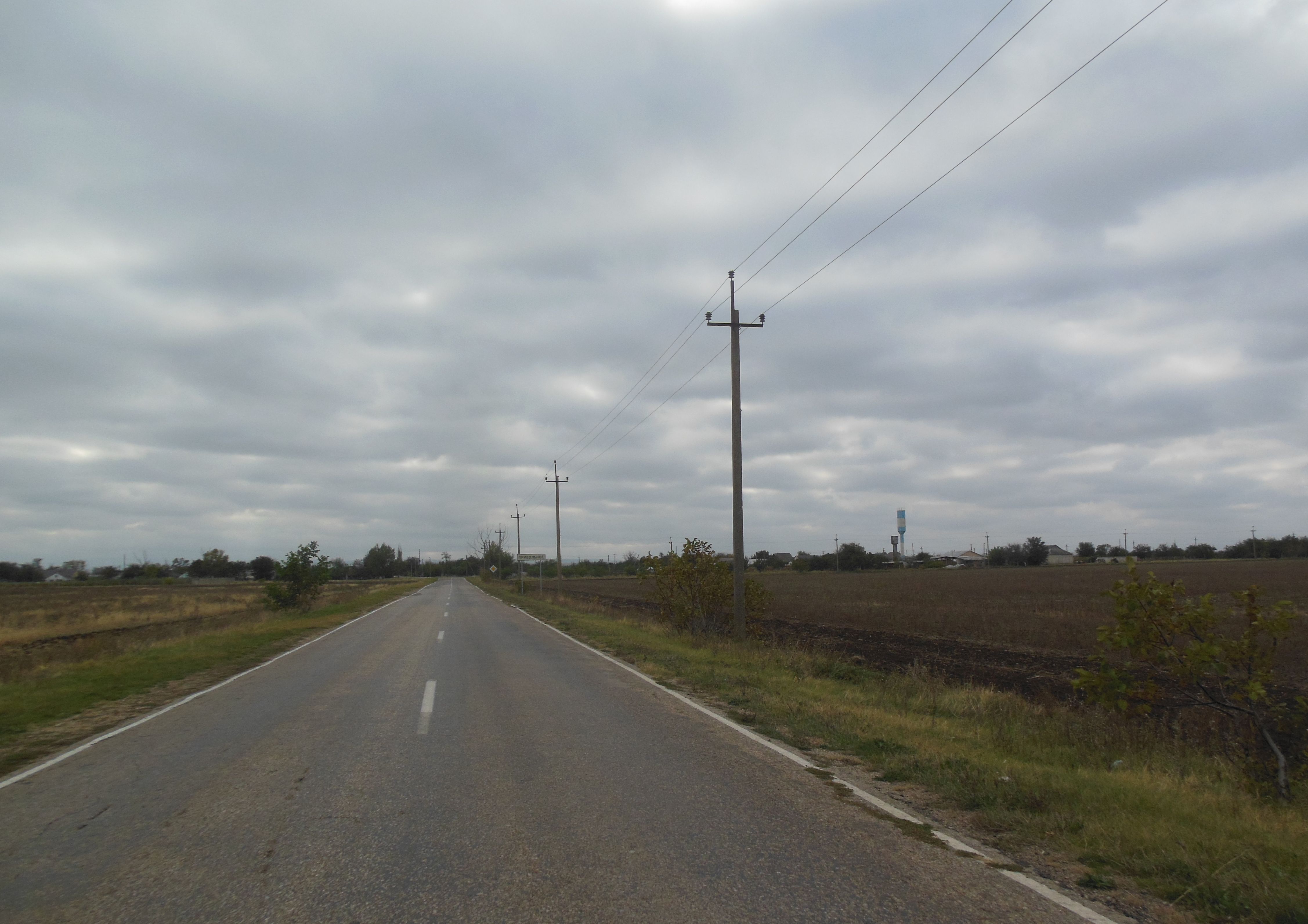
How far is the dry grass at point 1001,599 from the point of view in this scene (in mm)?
27266

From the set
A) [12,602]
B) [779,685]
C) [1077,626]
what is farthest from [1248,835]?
[12,602]

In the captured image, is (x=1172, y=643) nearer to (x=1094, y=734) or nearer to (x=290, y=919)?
(x=1094, y=734)

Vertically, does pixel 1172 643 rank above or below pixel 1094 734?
above

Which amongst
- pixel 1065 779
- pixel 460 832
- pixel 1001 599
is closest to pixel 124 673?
pixel 460 832

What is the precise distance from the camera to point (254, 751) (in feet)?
27.3

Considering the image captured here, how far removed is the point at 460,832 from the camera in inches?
221

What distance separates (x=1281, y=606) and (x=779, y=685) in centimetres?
732

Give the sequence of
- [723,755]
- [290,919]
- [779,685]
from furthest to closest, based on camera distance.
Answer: [779,685], [723,755], [290,919]

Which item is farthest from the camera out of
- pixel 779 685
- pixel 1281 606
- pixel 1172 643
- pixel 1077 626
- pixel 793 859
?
pixel 1077 626

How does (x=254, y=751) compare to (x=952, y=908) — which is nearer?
(x=952, y=908)

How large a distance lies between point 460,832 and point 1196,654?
7968 mm

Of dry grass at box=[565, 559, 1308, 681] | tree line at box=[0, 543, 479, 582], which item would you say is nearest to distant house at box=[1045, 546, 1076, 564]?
dry grass at box=[565, 559, 1308, 681]

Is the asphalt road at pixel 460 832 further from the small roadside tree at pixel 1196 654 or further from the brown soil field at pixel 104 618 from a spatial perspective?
the brown soil field at pixel 104 618

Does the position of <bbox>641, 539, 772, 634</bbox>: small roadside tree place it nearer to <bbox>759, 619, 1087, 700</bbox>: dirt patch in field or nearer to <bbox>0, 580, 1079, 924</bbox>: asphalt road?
<bbox>759, 619, 1087, 700</bbox>: dirt patch in field
